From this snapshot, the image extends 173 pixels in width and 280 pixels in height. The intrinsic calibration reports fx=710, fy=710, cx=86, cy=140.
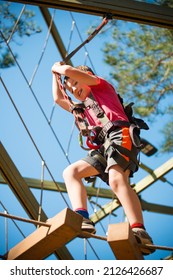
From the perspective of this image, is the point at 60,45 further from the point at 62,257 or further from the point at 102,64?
the point at 62,257

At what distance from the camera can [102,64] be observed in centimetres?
726

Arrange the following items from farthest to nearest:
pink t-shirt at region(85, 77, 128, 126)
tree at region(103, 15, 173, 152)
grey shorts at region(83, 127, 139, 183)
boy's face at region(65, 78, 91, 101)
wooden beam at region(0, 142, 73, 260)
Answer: tree at region(103, 15, 173, 152) → wooden beam at region(0, 142, 73, 260) → boy's face at region(65, 78, 91, 101) → pink t-shirt at region(85, 77, 128, 126) → grey shorts at region(83, 127, 139, 183)

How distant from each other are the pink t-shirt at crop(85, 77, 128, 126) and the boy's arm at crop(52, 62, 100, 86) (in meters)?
0.05

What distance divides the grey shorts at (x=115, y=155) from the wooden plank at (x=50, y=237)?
0.46 m

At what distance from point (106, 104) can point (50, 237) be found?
854 mm

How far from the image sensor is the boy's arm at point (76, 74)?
3.71 meters

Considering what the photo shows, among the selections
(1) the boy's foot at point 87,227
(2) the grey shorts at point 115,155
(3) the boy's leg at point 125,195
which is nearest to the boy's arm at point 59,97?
(2) the grey shorts at point 115,155

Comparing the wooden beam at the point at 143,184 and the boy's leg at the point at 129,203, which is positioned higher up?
the wooden beam at the point at 143,184

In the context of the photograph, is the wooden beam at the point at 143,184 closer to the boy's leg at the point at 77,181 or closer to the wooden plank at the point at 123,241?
the boy's leg at the point at 77,181

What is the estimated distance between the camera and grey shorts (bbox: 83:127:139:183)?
11.9ft

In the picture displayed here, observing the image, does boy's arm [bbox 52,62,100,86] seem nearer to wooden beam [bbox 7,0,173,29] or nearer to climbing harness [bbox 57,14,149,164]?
climbing harness [bbox 57,14,149,164]

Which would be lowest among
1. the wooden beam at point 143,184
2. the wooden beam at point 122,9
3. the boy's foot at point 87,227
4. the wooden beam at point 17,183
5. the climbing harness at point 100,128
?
the boy's foot at point 87,227

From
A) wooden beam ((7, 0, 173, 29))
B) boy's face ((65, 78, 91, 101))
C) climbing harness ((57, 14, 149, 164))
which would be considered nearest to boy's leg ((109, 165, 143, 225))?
climbing harness ((57, 14, 149, 164))
